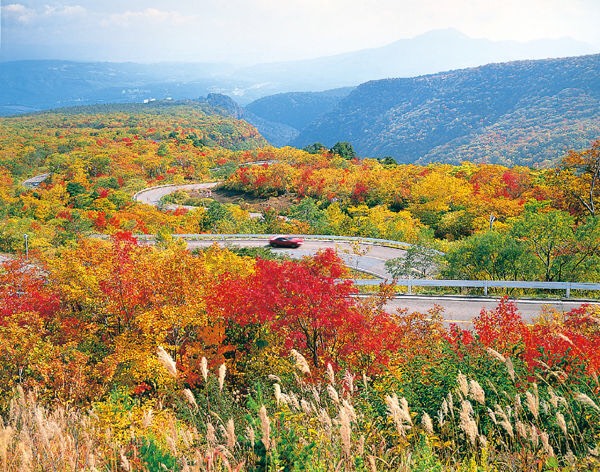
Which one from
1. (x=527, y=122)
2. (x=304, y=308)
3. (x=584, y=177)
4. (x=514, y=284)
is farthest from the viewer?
(x=527, y=122)

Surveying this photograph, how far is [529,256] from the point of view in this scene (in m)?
25.0

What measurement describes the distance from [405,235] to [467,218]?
6.77 meters

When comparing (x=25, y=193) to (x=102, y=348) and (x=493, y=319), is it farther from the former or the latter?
(x=493, y=319)

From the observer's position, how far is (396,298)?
23.5 meters

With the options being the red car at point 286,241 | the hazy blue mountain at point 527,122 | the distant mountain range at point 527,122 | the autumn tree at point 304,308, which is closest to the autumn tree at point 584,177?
the red car at point 286,241

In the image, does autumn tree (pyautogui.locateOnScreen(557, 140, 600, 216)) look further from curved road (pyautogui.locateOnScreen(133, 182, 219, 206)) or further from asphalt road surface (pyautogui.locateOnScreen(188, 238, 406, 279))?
curved road (pyautogui.locateOnScreen(133, 182, 219, 206))

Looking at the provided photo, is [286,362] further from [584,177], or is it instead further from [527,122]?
[527,122]

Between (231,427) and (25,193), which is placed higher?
(231,427)

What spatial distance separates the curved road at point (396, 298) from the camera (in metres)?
20.8

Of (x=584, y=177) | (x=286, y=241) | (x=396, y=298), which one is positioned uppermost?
(x=584, y=177)

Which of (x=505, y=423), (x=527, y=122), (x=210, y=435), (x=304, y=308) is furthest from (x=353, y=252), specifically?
(x=527, y=122)

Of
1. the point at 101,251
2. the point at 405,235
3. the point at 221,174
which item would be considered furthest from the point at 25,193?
the point at 101,251

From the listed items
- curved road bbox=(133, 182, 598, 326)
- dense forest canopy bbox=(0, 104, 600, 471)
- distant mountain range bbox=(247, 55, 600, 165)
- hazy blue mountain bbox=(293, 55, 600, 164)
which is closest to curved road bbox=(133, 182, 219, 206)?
dense forest canopy bbox=(0, 104, 600, 471)

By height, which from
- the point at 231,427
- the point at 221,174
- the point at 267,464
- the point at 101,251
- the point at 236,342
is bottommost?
the point at 221,174
